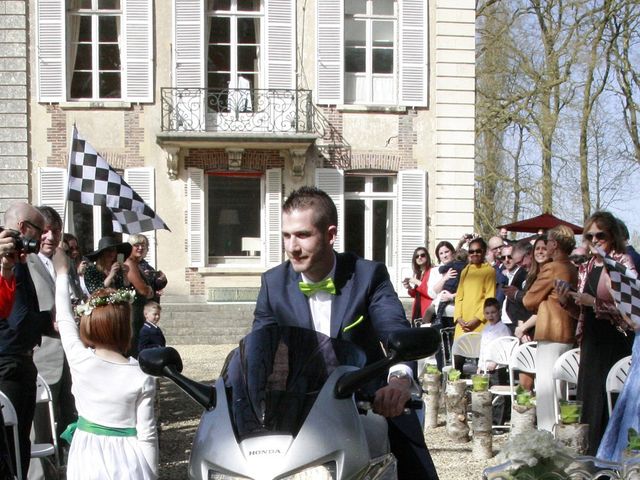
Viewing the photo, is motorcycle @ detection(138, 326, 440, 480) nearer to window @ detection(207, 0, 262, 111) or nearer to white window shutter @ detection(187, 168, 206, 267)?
white window shutter @ detection(187, 168, 206, 267)

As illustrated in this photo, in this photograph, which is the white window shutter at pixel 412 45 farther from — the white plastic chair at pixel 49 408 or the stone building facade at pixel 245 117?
the white plastic chair at pixel 49 408

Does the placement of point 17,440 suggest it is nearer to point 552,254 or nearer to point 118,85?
point 552,254

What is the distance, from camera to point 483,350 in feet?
32.2

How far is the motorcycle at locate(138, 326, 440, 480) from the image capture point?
255 cm

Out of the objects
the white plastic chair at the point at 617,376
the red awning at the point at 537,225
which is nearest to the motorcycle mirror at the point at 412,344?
the white plastic chair at the point at 617,376

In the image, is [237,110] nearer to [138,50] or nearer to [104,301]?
[138,50]

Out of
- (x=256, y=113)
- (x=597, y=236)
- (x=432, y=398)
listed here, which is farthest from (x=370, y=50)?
(x=597, y=236)

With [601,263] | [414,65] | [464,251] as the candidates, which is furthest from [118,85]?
[601,263]

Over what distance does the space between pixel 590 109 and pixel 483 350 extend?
772 inches

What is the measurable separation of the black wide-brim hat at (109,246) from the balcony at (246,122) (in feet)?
36.6

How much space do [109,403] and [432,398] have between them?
18.8 feet

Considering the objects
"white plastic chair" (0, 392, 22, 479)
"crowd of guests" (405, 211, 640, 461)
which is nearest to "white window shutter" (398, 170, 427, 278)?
"crowd of guests" (405, 211, 640, 461)

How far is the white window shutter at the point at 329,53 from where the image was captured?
69.3ft

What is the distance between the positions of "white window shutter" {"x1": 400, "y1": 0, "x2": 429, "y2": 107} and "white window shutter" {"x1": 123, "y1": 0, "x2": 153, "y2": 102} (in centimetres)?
564
